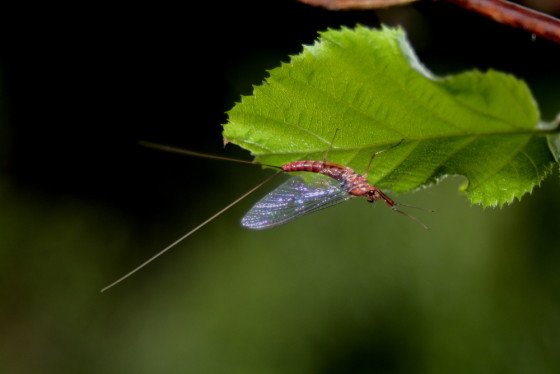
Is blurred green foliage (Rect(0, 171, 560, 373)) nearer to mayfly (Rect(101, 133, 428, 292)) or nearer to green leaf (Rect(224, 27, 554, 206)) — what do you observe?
mayfly (Rect(101, 133, 428, 292))

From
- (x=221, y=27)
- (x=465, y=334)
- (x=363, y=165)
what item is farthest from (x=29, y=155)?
(x=363, y=165)

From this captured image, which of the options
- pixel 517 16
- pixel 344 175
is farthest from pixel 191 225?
pixel 517 16

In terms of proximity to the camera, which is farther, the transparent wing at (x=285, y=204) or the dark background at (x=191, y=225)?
the dark background at (x=191, y=225)

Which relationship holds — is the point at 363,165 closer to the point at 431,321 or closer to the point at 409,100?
the point at 409,100

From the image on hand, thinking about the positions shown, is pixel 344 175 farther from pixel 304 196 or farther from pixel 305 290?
pixel 305 290

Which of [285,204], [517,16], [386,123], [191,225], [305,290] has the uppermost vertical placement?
[517,16]

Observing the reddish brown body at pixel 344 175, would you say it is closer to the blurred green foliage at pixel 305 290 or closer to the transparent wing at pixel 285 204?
the transparent wing at pixel 285 204

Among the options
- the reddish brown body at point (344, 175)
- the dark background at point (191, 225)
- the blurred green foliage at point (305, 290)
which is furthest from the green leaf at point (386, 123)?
the blurred green foliage at point (305, 290)
